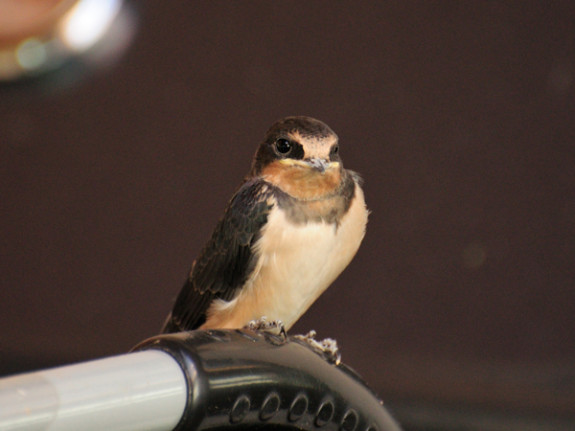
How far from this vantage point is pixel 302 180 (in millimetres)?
756

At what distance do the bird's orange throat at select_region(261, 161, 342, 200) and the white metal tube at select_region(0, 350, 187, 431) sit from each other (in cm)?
29

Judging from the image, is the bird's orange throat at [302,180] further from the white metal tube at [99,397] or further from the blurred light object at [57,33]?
the blurred light object at [57,33]

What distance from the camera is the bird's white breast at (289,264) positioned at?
2.56 feet

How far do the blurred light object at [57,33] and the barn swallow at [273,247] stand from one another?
54cm

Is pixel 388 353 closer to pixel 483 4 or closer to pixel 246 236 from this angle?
pixel 483 4

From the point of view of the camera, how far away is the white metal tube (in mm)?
405

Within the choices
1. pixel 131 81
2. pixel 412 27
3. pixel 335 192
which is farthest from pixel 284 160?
pixel 131 81

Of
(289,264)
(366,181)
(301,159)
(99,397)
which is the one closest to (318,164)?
(301,159)

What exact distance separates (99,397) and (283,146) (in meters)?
0.33

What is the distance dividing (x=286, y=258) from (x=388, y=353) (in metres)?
0.84

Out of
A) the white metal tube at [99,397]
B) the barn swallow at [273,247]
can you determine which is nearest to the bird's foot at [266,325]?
the barn swallow at [273,247]

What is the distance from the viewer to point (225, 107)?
4.56 feet

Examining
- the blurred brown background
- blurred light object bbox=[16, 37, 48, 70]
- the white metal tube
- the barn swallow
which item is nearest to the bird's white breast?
the barn swallow

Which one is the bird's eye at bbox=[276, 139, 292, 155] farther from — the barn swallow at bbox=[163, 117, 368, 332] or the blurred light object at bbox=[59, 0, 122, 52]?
the blurred light object at bbox=[59, 0, 122, 52]
